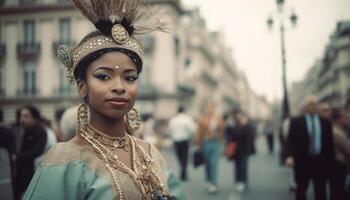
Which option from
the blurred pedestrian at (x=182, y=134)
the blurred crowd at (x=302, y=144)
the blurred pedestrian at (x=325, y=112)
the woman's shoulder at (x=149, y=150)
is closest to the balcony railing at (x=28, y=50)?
the blurred pedestrian at (x=182, y=134)

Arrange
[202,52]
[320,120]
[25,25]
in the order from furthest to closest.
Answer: [202,52]
[25,25]
[320,120]

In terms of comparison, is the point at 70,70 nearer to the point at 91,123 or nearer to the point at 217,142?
the point at 91,123

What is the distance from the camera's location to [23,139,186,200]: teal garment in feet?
6.04

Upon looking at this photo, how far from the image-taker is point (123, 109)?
209 cm

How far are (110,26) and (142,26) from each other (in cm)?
23

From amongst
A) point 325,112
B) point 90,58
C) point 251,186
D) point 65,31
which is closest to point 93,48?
point 90,58

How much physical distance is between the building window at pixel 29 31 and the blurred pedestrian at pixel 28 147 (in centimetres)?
3155

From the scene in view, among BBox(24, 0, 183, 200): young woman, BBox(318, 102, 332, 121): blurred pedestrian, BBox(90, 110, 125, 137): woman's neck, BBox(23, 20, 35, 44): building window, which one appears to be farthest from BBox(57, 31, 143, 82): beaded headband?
BBox(23, 20, 35, 44): building window

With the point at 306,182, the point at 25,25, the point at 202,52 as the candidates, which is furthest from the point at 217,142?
the point at 202,52

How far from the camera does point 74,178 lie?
1871 mm

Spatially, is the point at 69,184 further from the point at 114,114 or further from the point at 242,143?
the point at 242,143

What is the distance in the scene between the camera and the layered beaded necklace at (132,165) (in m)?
2.04

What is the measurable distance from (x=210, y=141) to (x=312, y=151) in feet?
11.1

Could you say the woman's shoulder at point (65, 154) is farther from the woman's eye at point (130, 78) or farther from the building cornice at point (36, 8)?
the building cornice at point (36, 8)
